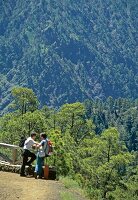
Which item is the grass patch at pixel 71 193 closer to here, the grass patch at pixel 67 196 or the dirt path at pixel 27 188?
the grass patch at pixel 67 196

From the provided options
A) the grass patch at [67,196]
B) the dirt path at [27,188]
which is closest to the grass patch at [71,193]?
the grass patch at [67,196]

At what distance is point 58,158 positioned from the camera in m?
46.7

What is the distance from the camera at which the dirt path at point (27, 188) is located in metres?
19.2

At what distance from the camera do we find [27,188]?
20797 millimetres

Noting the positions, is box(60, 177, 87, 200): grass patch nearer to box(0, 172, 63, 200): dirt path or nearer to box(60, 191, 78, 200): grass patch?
box(60, 191, 78, 200): grass patch

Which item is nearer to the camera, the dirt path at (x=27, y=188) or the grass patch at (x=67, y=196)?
the dirt path at (x=27, y=188)

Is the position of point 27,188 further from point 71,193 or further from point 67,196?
point 71,193

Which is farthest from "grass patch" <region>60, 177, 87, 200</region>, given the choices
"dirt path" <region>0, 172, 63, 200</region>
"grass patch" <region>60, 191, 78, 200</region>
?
→ "dirt path" <region>0, 172, 63, 200</region>

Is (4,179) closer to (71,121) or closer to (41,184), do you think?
(41,184)

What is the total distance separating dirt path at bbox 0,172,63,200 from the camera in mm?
19166

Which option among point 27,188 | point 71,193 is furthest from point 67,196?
point 27,188

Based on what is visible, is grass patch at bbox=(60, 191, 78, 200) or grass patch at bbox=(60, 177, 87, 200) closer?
grass patch at bbox=(60, 191, 78, 200)

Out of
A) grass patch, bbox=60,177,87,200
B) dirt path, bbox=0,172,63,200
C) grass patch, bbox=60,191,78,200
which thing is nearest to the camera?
dirt path, bbox=0,172,63,200

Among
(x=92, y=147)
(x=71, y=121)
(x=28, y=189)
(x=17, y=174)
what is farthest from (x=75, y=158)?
(x=28, y=189)
